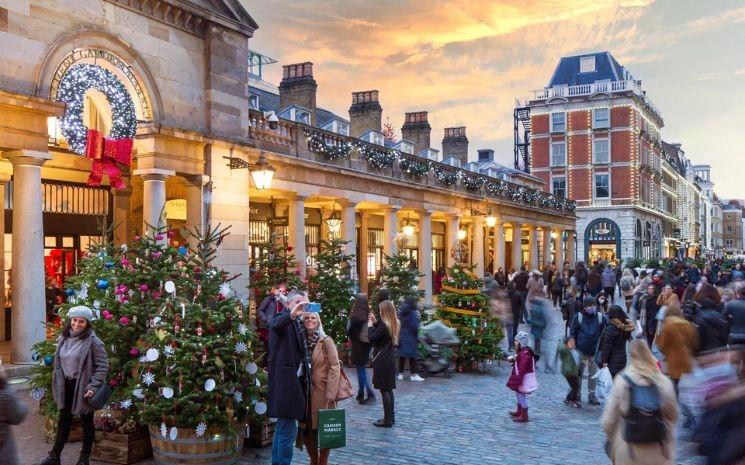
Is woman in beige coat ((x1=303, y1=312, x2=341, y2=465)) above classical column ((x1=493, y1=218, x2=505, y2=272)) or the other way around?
the other way around

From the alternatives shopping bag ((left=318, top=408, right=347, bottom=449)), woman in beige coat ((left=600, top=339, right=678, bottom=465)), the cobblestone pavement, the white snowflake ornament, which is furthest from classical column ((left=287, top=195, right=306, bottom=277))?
woman in beige coat ((left=600, top=339, right=678, bottom=465))

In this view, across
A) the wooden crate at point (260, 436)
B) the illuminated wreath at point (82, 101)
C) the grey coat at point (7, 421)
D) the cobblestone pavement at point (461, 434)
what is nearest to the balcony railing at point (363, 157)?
the illuminated wreath at point (82, 101)

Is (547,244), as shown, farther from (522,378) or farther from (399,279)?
(522,378)

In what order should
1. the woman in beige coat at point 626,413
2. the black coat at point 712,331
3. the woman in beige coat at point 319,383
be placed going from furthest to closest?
the black coat at point 712,331, the woman in beige coat at point 319,383, the woman in beige coat at point 626,413

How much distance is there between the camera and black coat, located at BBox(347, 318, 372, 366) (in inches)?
462

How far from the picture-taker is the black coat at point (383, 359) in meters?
10.1

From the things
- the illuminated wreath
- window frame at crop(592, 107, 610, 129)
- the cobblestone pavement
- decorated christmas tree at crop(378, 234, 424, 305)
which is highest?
window frame at crop(592, 107, 610, 129)

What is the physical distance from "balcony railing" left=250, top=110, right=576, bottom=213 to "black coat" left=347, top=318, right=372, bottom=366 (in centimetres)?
818

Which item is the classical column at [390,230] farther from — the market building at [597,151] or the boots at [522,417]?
the market building at [597,151]

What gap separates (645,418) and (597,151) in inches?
2451

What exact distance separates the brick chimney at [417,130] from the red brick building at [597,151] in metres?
28.5

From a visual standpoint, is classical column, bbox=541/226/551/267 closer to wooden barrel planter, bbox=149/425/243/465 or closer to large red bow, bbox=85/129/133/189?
large red bow, bbox=85/129/133/189

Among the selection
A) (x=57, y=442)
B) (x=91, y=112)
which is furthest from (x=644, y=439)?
(x=91, y=112)

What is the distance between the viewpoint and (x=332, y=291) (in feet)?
50.0
